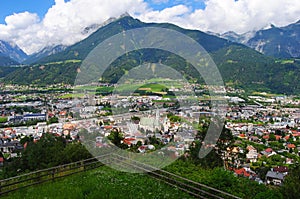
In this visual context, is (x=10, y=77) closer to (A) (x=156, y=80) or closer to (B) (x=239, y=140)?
(A) (x=156, y=80)

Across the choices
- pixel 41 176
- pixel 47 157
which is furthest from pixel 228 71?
pixel 41 176

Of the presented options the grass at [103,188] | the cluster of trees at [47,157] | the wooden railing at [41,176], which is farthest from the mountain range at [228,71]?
the grass at [103,188]

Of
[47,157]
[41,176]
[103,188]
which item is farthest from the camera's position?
[47,157]

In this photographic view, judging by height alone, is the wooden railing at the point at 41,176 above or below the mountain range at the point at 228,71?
below

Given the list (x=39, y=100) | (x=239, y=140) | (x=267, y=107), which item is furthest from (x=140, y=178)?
(x=39, y=100)

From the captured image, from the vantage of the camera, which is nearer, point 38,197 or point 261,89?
point 38,197

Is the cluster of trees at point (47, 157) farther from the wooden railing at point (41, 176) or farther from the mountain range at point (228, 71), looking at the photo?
the mountain range at point (228, 71)

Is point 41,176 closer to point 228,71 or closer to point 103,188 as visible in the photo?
point 103,188

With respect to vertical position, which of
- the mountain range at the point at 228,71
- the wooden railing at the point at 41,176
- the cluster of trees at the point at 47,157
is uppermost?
the mountain range at the point at 228,71
